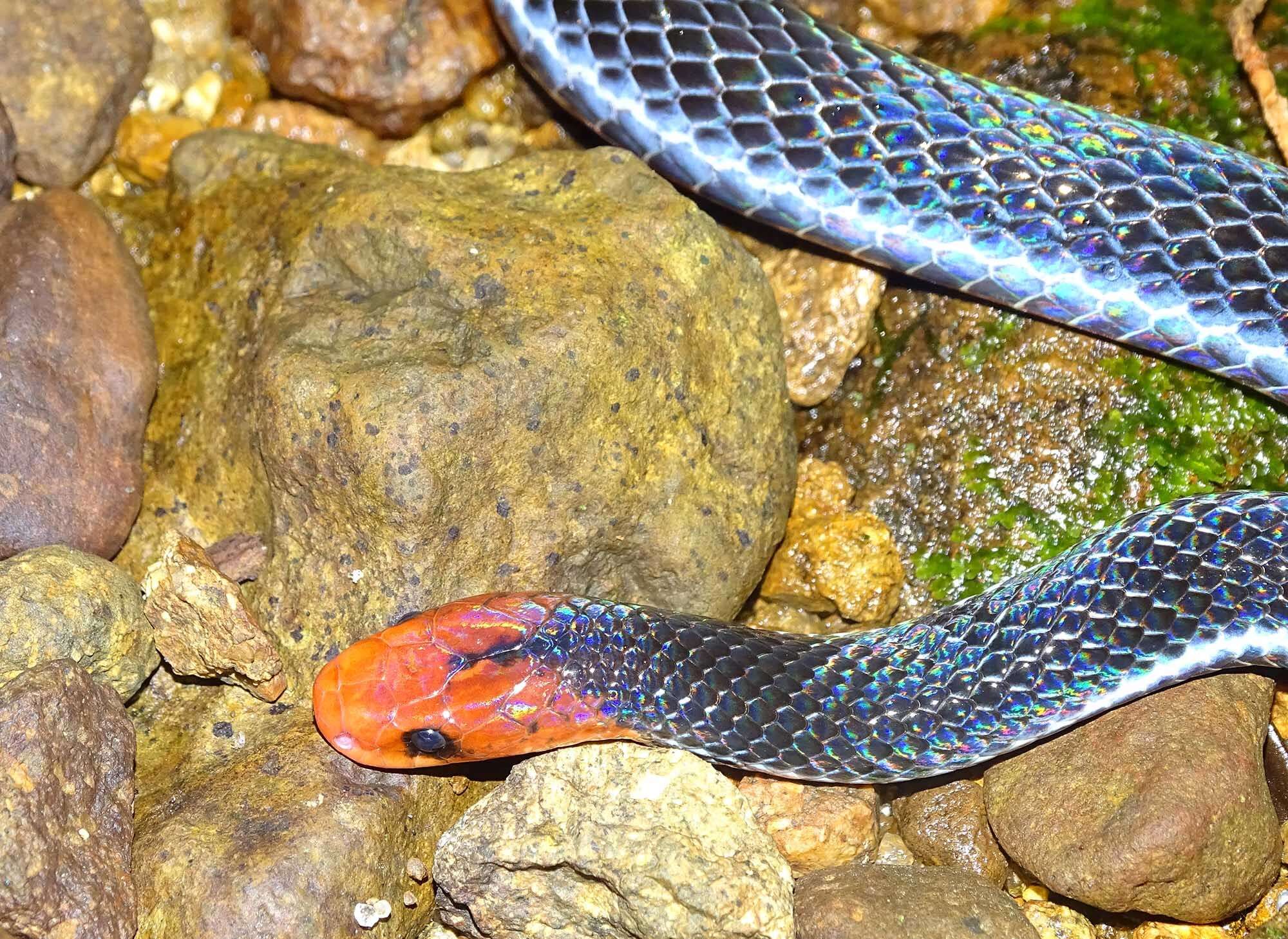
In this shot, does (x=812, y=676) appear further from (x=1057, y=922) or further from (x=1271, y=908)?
(x=1271, y=908)

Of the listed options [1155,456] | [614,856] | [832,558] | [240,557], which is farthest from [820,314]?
[240,557]

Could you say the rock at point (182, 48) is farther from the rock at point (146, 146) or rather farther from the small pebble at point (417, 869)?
the small pebble at point (417, 869)

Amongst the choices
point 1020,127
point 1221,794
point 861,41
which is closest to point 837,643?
point 1221,794

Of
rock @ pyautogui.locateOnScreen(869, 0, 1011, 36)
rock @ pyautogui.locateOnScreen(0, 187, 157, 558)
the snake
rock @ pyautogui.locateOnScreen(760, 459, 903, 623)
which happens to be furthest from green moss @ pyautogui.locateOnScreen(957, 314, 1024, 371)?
rock @ pyautogui.locateOnScreen(0, 187, 157, 558)

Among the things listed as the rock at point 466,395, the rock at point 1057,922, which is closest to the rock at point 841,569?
the rock at point 466,395

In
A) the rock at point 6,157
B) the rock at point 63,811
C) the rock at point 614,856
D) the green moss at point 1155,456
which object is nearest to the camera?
the rock at point 63,811

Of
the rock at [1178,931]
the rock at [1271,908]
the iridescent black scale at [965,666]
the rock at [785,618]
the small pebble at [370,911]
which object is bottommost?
the rock at [1271,908]
